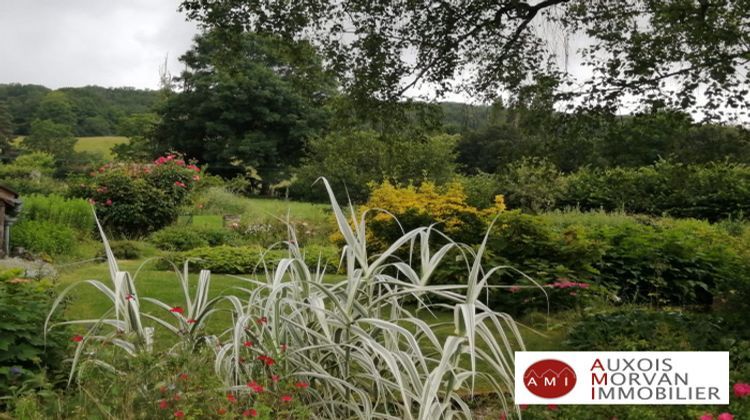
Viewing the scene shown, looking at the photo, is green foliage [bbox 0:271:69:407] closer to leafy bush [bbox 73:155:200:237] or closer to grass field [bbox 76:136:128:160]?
leafy bush [bbox 73:155:200:237]

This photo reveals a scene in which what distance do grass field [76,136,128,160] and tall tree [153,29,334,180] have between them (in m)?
13.4

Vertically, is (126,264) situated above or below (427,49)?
below

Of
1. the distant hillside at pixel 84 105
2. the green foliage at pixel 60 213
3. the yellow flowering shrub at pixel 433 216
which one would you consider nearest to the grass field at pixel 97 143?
the distant hillside at pixel 84 105

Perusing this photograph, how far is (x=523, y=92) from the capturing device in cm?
644

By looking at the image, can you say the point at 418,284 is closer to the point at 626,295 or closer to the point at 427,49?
the point at 427,49

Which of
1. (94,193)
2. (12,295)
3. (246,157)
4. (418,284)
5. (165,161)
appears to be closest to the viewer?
(418,284)

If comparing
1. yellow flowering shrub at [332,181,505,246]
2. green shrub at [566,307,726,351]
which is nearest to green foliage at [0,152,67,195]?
yellow flowering shrub at [332,181,505,246]

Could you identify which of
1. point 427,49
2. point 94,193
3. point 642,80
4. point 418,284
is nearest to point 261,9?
point 427,49

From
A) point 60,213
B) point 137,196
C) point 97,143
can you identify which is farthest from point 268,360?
point 97,143

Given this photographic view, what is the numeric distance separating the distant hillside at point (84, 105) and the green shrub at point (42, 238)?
123 feet

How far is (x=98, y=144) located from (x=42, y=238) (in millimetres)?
38810

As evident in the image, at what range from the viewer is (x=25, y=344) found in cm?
309

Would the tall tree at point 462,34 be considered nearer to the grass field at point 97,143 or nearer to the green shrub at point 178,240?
the green shrub at point 178,240

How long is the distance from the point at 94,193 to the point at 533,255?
9984 millimetres
